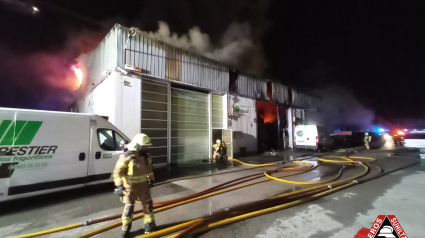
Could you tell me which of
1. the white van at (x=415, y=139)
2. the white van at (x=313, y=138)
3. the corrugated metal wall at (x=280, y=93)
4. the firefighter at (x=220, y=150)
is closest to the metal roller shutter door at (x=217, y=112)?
the firefighter at (x=220, y=150)

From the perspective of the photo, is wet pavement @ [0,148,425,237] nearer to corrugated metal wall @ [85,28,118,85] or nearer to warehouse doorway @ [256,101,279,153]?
corrugated metal wall @ [85,28,118,85]

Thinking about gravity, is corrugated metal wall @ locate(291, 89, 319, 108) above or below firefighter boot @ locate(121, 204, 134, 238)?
above

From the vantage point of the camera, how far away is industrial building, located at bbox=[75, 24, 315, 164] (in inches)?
307

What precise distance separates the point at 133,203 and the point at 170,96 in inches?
279

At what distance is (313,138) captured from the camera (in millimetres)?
12758

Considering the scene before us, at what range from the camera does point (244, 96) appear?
503 inches

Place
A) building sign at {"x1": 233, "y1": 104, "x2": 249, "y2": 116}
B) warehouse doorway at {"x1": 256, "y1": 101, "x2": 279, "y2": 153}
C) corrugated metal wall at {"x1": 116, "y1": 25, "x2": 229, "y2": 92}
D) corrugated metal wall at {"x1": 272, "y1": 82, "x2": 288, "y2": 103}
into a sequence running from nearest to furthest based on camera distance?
corrugated metal wall at {"x1": 116, "y1": 25, "x2": 229, "y2": 92} < building sign at {"x1": 233, "y1": 104, "x2": 249, "y2": 116} < warehouse doorway at {"x1": 256, "y1": 101, "x2": 279, "y2": 153} < corrugated metal wall at {"x1": 272, "y1": 82, "x2": 288, "y2": 103}

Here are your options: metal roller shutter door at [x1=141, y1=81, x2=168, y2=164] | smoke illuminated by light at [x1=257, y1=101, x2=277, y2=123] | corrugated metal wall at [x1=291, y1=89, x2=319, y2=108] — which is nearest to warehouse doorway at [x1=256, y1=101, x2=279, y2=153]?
smoke illuminated by light at [x1=257, y1=101, x2=277, y2=123]

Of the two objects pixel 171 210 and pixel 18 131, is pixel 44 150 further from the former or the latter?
pixel 171 210

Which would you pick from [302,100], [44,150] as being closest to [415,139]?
[302,100]

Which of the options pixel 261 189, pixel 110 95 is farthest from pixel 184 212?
pixel 110 95

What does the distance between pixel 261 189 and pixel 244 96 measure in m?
8.64

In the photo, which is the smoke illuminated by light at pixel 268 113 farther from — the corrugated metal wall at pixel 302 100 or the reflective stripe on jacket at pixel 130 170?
the reflective stripe on jacket at pixel 130 170

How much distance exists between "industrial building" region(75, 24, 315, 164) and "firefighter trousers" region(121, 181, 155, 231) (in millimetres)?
5393
